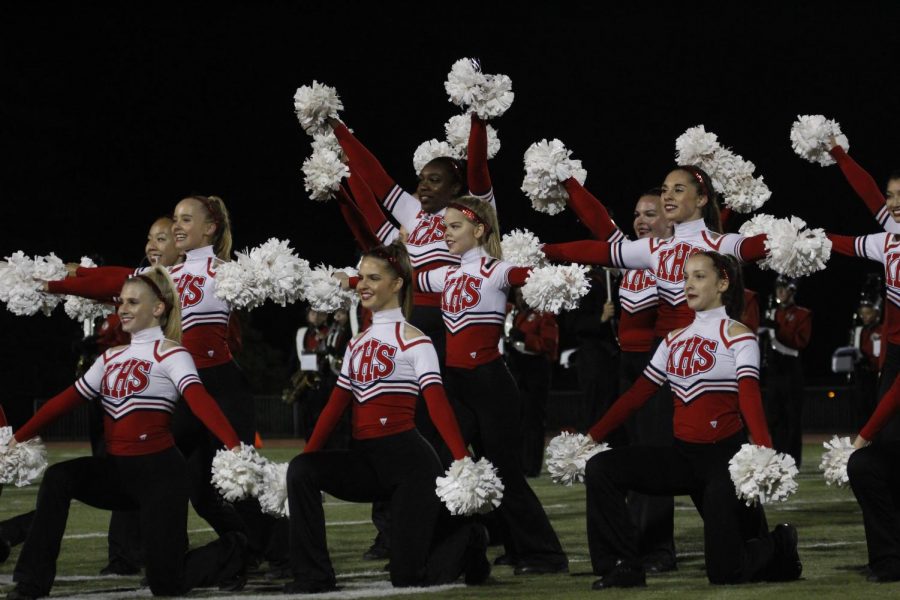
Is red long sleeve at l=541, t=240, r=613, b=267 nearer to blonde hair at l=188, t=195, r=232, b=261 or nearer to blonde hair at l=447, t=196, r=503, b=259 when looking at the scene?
blonde hair at l=447, t=196, r=503, b=259

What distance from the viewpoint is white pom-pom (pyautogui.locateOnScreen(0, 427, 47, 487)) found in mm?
5117

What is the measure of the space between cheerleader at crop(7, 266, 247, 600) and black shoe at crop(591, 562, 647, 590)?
1.35m

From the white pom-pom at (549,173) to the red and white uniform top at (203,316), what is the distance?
132 cm

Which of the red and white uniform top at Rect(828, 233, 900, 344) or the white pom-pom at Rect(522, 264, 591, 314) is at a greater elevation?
the red and white uniform top at Rect(828, 233, 900, 344)

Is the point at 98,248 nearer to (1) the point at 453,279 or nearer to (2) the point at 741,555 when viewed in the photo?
(1) the point at 453,279

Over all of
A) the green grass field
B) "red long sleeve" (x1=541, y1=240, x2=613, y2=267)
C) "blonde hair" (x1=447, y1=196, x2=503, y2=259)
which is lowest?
the green grass field

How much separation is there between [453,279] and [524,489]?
2.89 feet

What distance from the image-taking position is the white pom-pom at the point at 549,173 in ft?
18.7

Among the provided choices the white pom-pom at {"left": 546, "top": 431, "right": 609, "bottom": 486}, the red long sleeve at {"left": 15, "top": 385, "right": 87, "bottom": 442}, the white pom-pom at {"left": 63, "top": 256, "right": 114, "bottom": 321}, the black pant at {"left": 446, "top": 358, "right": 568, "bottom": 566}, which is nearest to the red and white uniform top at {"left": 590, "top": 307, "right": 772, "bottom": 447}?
the white pom-pom at {"left": 546, "top": 431, "right": 609, "bottom": 486}

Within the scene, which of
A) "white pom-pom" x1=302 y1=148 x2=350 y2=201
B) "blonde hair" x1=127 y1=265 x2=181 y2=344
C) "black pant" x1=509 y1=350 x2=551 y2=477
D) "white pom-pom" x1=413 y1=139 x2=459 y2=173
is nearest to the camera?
"blonde hair" x1=127 y1=265 x2=181 y2=344

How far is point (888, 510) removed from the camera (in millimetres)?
5160

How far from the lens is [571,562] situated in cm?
603

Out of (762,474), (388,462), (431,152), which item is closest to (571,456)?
(388,462)

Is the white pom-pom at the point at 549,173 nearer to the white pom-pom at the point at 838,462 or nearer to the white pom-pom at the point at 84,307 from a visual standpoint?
the white pom-pom at the point at 838,462
